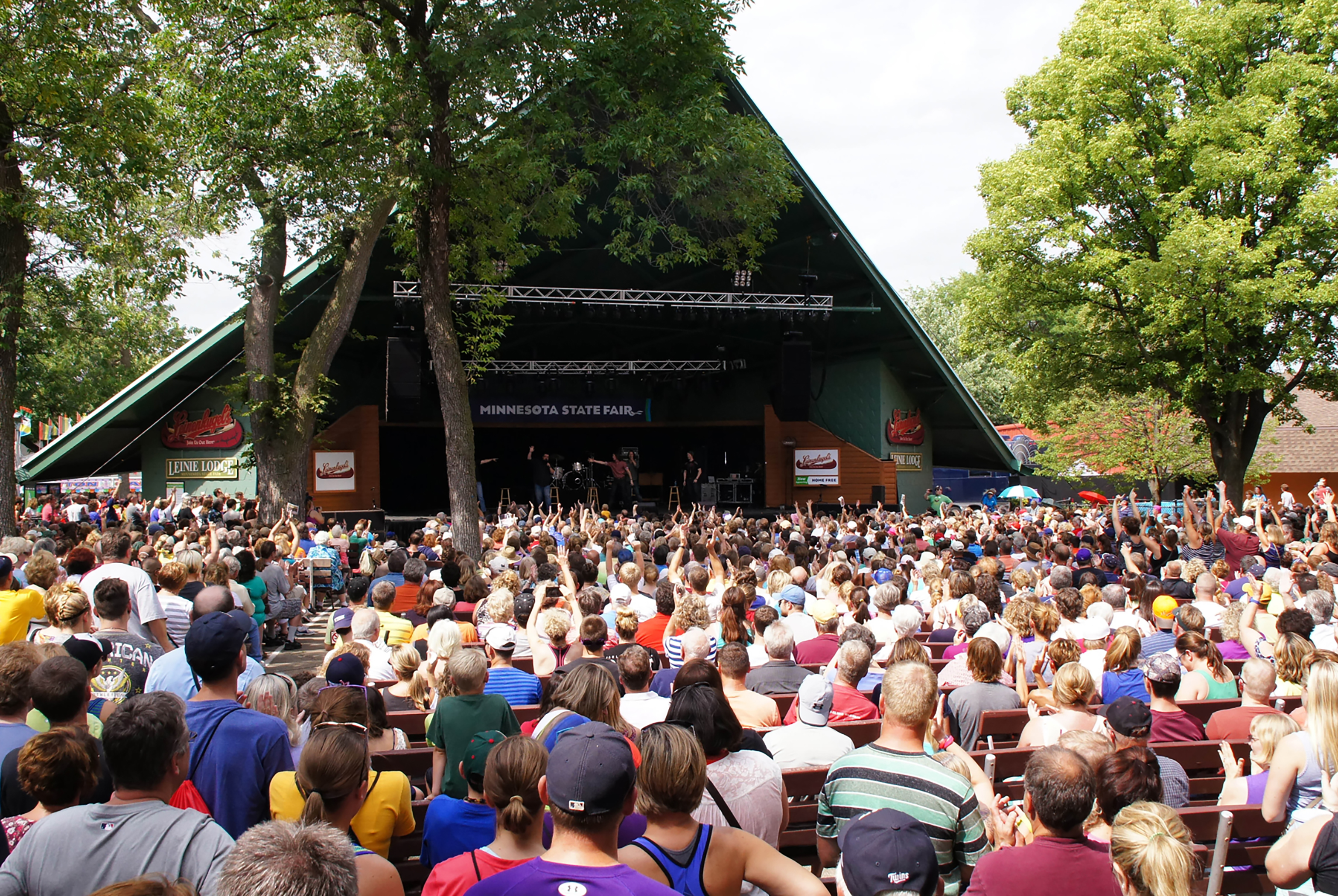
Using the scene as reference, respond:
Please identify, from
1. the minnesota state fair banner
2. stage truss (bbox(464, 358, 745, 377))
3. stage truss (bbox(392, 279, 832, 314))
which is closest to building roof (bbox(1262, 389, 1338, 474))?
stage truss (bbox(392, 279, 832, 314))

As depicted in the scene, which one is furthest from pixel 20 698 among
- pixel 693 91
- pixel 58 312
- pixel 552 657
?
pixel 58 312

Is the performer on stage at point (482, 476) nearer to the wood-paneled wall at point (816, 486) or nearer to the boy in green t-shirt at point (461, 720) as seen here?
the wood-paneled wall at point (816, 486)

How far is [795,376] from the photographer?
20.6 meters

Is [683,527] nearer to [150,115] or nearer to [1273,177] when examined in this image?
[150,115]

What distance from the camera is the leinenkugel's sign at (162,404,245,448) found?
19.3 metres

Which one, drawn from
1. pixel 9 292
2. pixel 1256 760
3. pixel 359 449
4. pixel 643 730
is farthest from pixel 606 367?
pixel 643 730

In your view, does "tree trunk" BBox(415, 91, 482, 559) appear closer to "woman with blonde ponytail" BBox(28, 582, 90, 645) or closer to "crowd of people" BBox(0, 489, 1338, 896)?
"crowd of people" BBox(0, 489, 1338, 896)

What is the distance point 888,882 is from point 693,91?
975 centimetres

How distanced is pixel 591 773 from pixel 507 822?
0.49 meters

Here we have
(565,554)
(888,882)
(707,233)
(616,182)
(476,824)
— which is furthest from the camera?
(616,182)

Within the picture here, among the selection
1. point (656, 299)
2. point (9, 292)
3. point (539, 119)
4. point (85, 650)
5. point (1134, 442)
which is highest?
point (539, 119)

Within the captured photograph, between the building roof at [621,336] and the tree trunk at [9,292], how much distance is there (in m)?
6.08

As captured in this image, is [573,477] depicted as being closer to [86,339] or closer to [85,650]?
[86,339]

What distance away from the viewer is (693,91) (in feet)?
34.1
